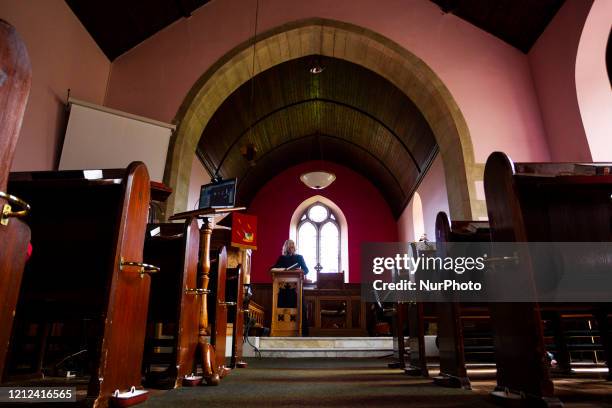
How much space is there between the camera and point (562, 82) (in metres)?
4.80

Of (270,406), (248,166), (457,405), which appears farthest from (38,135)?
(248,166)

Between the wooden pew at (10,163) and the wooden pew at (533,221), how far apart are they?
1.46 meters

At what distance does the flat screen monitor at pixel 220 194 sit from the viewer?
4316 millimetres

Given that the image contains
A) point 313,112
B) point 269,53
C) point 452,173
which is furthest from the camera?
point 313,112

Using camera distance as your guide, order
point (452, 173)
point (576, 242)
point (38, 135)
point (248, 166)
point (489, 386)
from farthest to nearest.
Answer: point (248, 166)
point (452, 173)
point (38, 135)
point (489, 386)
point (576, 242)

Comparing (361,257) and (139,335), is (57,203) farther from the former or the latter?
(361,257)

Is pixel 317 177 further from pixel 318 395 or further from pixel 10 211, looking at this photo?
pixel 10 211

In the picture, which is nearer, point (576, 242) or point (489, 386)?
point (576, 242)

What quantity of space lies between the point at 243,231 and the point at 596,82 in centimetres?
624

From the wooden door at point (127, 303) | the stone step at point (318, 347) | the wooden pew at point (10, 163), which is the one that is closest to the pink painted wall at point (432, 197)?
the stone step at point (318, 347)

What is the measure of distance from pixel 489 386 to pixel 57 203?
2132 mm

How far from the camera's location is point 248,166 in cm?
961
